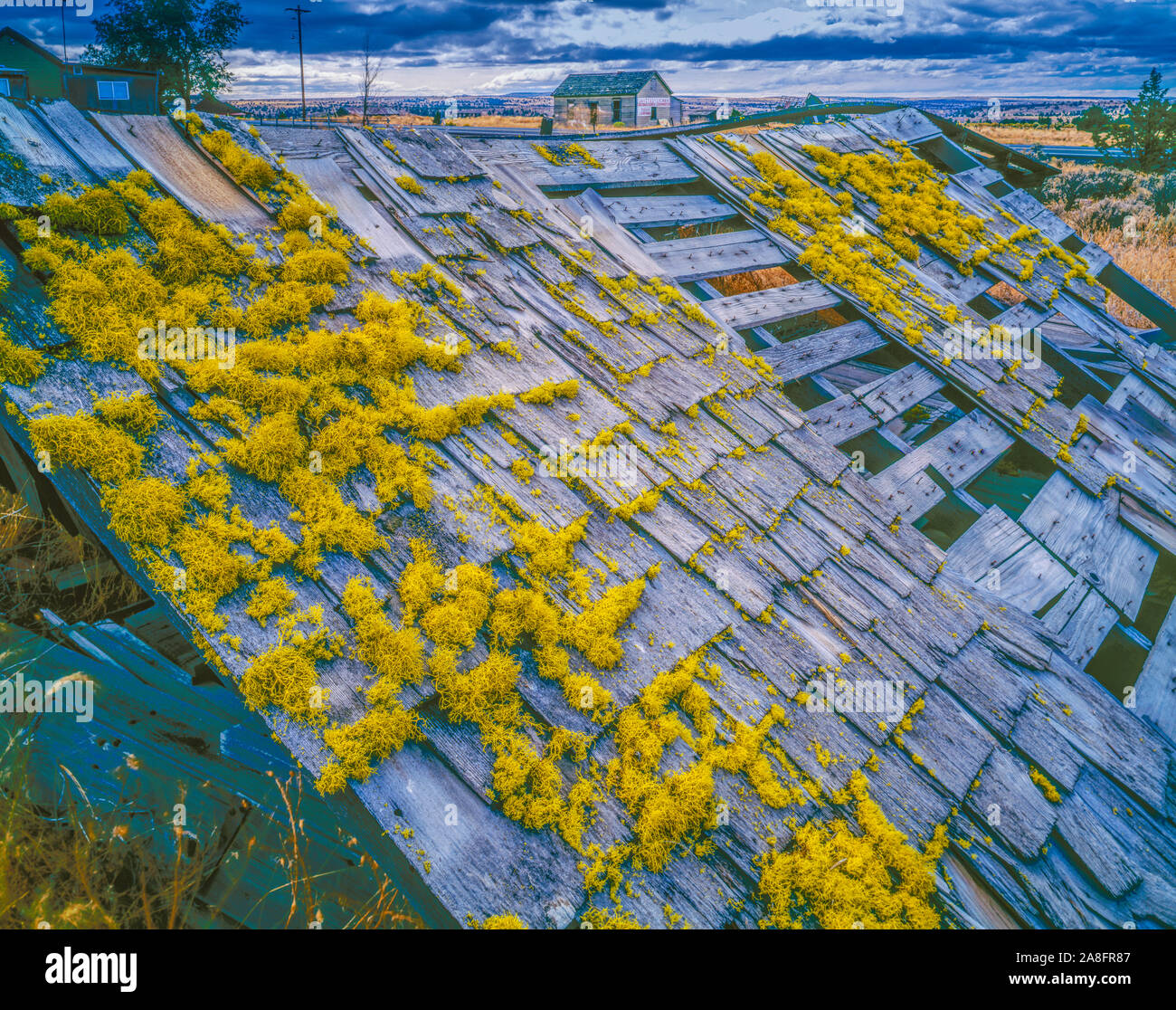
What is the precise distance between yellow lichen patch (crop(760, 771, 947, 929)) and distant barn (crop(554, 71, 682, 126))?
59.0 metres

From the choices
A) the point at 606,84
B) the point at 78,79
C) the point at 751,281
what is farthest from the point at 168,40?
the point at 751,281

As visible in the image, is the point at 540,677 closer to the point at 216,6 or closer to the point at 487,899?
the point at 487,899

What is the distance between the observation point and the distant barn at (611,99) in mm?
52250

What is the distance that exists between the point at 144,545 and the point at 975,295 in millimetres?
6462

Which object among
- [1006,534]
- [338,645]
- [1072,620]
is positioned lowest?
[1072,620]

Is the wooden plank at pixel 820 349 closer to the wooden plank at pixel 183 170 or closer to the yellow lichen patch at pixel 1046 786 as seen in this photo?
the yellow lichen patch at pixel 1046 786

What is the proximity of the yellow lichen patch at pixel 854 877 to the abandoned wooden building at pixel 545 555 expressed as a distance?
1cm

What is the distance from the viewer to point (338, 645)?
211 centimetres

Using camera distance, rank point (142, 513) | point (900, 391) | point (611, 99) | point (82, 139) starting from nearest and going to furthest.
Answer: point (142, 513), point (82, 139), point (900, 391), point (611, 99)

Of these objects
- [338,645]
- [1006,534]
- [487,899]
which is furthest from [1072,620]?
[338,645]

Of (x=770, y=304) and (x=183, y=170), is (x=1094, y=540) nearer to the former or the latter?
(x=770, y=304)

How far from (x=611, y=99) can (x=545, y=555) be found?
198ft

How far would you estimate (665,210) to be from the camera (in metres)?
5.05

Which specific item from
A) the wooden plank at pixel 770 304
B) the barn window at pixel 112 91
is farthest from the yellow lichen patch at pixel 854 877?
the barn window at pixel 112 91
